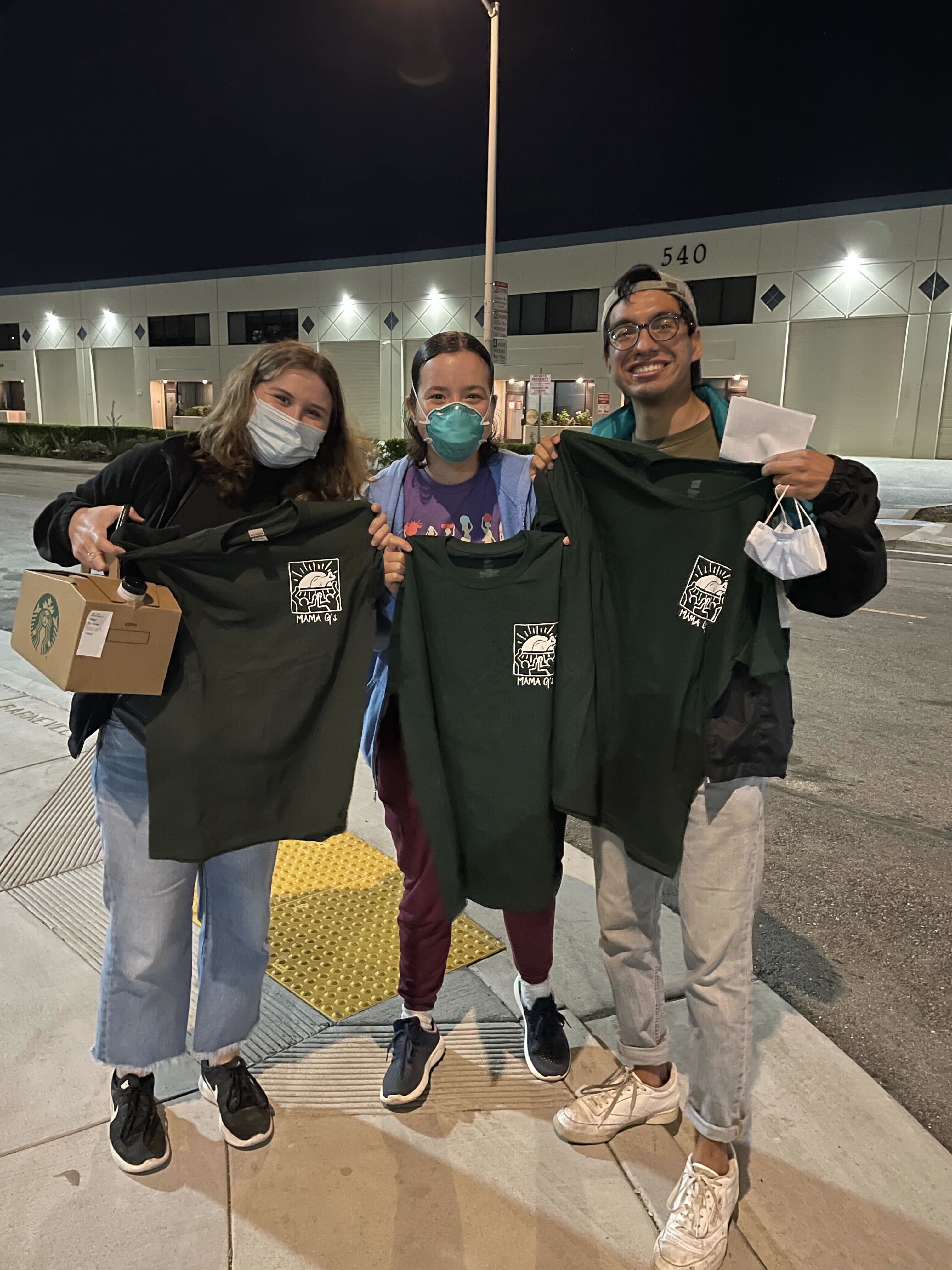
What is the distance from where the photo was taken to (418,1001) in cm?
266

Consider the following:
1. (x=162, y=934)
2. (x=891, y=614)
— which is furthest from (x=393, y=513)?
(x=891, y=614)

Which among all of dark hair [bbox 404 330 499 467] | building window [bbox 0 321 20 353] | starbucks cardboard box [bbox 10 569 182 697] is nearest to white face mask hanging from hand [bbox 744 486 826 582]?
dark hair [bbox 404 330 499 467]

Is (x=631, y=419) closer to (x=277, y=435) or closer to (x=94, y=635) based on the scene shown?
(x=277, y=435)

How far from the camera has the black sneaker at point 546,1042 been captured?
263cm

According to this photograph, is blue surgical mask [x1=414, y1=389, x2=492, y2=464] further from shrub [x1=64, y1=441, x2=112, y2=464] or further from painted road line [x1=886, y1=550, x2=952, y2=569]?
shrub [x1=64, y1=441, x2=112, y2=464]

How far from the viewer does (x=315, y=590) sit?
7.43 ft

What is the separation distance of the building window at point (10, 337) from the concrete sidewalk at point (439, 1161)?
4974 cm

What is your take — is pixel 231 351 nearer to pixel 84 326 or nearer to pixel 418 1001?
pixel 84 326

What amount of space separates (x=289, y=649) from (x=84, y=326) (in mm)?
46587

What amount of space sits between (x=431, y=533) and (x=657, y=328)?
0.84m

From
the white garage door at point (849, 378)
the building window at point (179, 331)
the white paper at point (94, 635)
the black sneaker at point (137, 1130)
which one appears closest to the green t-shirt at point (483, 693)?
the white paper at point (94, 635)

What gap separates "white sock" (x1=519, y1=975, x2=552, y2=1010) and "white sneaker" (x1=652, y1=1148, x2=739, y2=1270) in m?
0.68

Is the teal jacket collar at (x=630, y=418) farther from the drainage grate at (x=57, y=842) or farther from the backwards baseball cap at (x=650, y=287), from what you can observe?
the drainage grate at (x=57, y=842)

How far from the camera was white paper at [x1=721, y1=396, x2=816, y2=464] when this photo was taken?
1.99 metres
